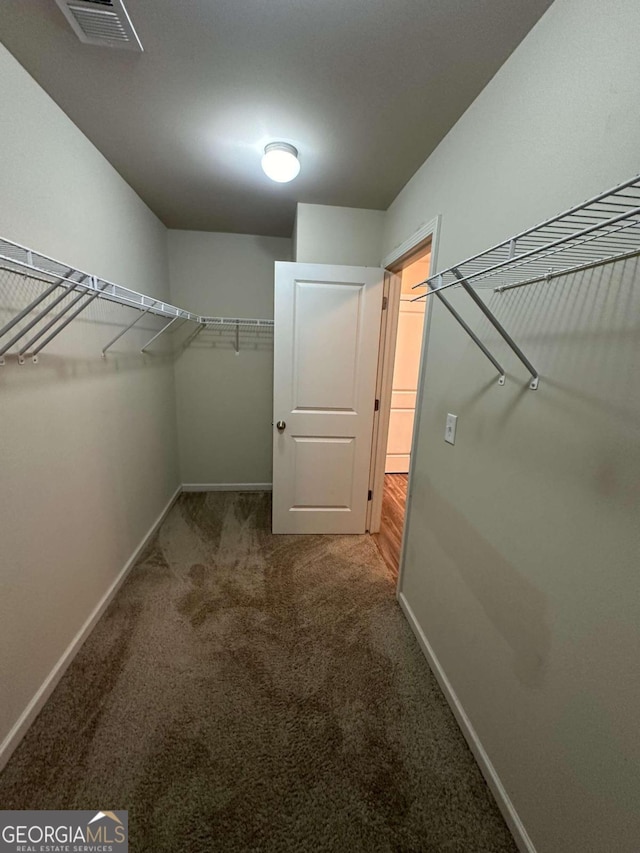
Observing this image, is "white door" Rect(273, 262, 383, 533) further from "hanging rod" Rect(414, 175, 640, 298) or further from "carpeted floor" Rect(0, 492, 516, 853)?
"hanging rod" Rect(414, 175, 640, 298)

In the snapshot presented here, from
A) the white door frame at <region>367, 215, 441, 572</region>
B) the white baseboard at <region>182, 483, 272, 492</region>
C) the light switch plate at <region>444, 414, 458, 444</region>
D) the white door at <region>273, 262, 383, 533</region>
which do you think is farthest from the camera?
the white baseboard at <region>182, 483, 272, 492</region>

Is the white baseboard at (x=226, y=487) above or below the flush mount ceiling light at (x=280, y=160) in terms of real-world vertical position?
below

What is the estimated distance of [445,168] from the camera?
1463mm

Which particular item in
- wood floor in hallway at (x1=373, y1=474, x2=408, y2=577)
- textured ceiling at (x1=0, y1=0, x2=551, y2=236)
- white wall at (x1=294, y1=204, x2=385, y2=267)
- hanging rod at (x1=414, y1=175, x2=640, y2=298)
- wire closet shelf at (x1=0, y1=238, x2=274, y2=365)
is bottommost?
wood floor in hallway at (x1=373, y1=474, x2=408, y2=577)

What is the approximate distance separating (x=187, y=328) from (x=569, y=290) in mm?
2881

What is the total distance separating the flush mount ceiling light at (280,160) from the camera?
156cm

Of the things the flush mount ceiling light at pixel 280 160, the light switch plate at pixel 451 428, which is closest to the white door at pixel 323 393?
the flush mount ceiling light at pixel 280 160

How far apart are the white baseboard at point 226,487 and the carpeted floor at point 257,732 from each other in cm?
136

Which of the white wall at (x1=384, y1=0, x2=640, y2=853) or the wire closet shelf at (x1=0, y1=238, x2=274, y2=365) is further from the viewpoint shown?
the wire closet shelf at (x1=0, y1=238, x2=274, y2=365)

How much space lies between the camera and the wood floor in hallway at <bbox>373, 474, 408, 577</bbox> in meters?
2.37

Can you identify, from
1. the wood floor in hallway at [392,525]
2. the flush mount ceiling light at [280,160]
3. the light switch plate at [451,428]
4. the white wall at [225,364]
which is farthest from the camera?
the white wall at [225,364]

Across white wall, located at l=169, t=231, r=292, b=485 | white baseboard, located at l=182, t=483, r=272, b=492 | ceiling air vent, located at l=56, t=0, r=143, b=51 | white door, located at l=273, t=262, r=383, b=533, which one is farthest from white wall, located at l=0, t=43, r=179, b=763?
white baseboard, located at l=182, t=483, r=272, b=492

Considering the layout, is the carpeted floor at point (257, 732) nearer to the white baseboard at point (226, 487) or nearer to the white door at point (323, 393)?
the white door at point (323, 393)

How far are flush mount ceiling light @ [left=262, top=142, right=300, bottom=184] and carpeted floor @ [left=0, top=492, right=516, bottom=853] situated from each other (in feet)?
7.65
